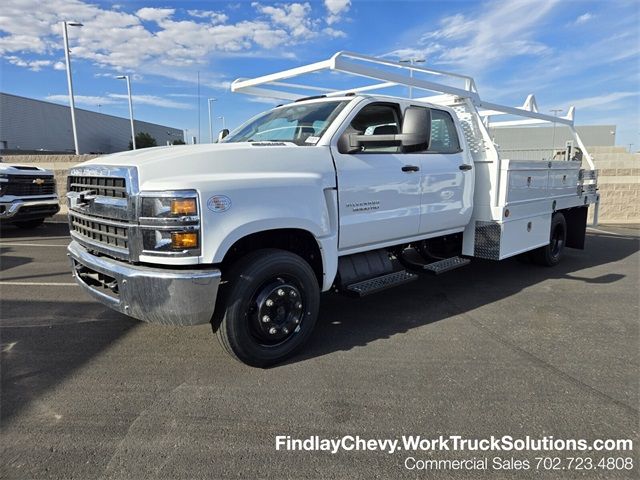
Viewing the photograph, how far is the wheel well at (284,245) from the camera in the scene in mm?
3414

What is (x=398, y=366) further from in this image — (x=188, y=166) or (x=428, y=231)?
(x=188, y=166)

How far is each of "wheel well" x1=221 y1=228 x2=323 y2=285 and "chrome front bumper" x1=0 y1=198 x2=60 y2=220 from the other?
26.2ft

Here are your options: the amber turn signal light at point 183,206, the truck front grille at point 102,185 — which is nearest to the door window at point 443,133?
the amber turn signal light at point 183,206

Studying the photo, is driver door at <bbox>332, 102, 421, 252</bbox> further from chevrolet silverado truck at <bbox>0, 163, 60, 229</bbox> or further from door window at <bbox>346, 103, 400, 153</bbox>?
chevrolet silverado truck at <bbox>0, 163, 60, 229</bbox>

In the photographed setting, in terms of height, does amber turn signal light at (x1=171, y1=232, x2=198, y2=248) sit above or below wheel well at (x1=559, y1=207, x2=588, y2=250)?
above

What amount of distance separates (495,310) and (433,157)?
5.98 ft

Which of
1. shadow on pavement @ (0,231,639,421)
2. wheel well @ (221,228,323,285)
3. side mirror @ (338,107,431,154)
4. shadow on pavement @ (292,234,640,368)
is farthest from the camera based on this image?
shadow on pavement @ (292,234,640,368)

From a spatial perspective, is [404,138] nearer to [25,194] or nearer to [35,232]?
[25,194]

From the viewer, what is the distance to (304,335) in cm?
360

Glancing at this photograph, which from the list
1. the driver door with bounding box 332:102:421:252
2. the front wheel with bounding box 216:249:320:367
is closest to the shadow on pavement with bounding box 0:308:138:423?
the front wheel with bounding box 216:249:320:367

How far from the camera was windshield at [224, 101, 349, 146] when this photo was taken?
154 inches

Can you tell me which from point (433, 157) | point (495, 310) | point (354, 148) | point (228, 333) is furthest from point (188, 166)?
point (495, 310)

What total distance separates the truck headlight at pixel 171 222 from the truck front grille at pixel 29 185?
8.13m

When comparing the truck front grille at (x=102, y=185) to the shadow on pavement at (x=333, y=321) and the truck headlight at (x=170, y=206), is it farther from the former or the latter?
the shadow on pavement at (x=333, y=321)
